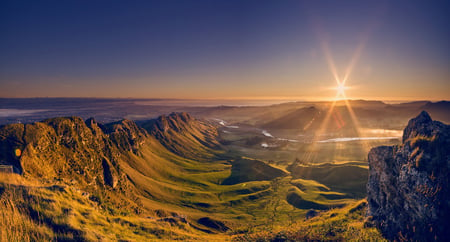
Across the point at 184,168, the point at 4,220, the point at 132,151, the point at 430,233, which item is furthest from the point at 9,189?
the point at 184,168

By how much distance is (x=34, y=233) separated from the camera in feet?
47.3

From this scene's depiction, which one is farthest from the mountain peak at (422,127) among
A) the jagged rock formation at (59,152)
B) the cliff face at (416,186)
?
the jagged rock formation at (59,152)

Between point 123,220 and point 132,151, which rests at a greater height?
point 123,220

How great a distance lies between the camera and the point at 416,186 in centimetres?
3534

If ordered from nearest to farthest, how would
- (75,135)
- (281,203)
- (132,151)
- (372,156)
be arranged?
(372,156) → (75,135) → (281,203) → (132,151)

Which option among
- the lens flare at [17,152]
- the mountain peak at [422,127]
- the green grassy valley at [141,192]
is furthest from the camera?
the lens flare at [17,152]

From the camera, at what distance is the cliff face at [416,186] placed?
3162cm

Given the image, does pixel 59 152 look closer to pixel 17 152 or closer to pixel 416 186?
pixel 17 152

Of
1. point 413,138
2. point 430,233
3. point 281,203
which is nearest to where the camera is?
point 430,233

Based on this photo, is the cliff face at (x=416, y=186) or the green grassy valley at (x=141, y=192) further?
the cliff face at (x=416, y=186)

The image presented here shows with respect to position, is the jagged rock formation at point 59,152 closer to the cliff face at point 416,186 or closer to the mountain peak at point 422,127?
the cliff face at point 416,186

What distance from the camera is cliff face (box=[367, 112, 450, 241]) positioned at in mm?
31625

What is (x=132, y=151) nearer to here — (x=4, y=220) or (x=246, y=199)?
(x=246, y=199)

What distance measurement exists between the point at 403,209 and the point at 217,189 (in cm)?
10592
